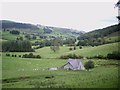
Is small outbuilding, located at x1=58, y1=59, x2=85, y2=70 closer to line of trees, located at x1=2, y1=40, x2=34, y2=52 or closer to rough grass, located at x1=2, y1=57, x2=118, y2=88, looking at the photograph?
rough grass, located at x1=2, y1=57, x2=118, y2=88

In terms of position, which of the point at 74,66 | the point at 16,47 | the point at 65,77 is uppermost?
the point at 16,47

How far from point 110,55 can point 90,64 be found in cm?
1990

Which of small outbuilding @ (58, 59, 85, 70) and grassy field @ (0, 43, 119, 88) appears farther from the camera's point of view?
small outbuilding @ (58, 59, 85, 70)

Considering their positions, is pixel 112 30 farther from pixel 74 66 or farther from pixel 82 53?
pixel 74 66

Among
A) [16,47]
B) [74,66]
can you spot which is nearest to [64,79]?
[74,66]

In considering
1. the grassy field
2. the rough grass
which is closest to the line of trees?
the grassy field

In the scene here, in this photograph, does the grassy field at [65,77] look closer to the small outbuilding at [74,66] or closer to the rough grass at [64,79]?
the rough grass at [64,79]

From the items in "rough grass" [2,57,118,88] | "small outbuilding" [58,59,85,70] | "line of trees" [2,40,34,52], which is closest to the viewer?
"rough grass" [2,57,118,88]

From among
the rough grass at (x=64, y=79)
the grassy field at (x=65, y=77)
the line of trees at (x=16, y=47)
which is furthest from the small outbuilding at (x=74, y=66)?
the line of trees at (x=16, y=47)

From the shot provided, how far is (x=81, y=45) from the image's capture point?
469 ft

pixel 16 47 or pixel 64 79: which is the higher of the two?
pixel 16 47

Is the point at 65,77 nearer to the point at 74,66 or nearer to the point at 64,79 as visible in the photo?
the point at 64,79

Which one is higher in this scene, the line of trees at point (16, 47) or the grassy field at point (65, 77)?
the line of trees at point (16, 47)

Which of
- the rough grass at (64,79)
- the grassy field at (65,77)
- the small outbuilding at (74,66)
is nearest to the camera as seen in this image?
the rough grass at (64,79)
